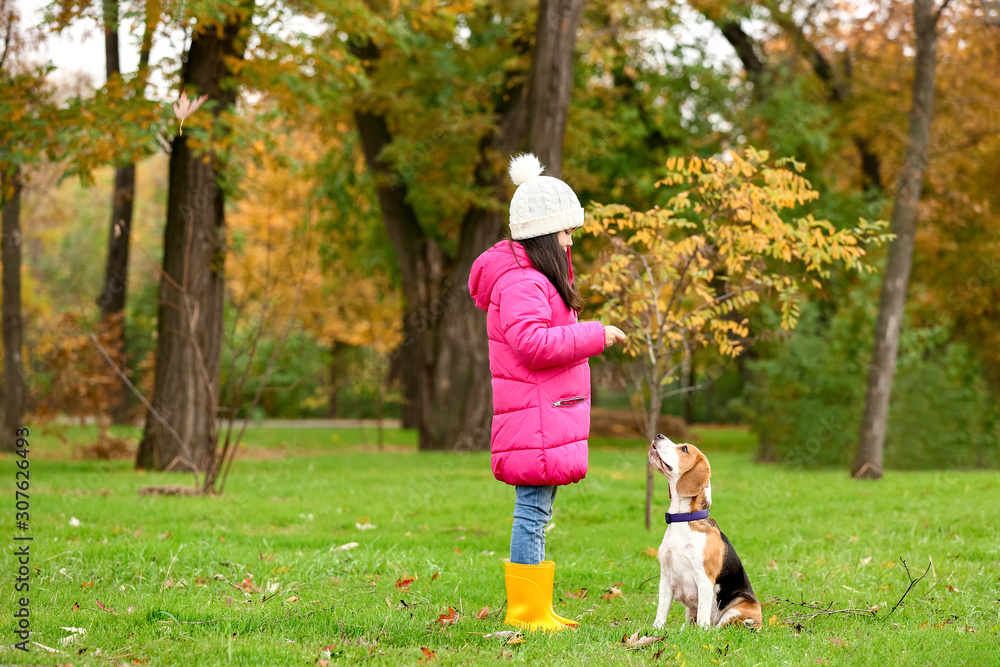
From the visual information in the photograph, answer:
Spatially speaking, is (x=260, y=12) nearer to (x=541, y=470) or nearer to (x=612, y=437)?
(x=541, y=470)

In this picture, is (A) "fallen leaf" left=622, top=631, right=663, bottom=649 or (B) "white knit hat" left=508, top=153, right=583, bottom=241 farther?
(B) "white knit hat" left=508, top=153, right=583, bottom=241

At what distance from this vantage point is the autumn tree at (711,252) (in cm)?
650

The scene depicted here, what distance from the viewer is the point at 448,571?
554cm

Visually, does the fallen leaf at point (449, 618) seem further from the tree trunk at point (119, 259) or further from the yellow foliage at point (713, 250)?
the tree trunk at point (119, 259)

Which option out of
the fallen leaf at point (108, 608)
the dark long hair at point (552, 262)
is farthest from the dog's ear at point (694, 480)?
the fallen leaf at point (108, 608)

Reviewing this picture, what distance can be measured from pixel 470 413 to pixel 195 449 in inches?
179

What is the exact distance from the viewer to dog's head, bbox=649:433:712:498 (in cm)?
402

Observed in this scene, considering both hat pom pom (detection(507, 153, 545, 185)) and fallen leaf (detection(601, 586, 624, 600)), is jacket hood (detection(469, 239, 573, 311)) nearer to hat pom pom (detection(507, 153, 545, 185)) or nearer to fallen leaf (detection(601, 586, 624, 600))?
hat pom pom (detection(507, 153, 545, 185))

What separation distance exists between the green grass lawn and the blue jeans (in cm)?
37

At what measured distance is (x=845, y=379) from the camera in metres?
13.9

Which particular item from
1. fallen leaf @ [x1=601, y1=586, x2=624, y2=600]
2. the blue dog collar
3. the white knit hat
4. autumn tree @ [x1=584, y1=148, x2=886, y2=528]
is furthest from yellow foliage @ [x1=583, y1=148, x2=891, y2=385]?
the blue dog collar

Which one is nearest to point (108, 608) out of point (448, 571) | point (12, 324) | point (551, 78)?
point (448, 571)

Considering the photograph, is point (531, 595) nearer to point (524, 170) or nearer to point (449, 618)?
point (449, 618)

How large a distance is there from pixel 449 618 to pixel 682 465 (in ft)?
4.42
